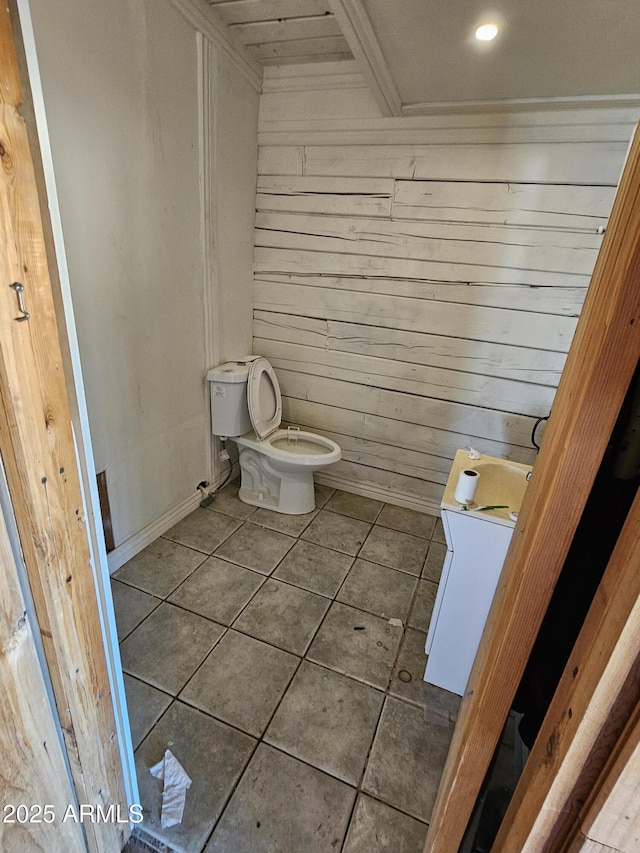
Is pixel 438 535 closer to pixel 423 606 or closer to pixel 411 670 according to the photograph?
pixel 423 606

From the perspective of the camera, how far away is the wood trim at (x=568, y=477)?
46 cm

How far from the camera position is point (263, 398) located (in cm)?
253

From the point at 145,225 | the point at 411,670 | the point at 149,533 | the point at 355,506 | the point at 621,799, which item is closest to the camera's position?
the point at 621,799

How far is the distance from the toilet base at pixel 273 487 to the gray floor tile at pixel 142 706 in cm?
120

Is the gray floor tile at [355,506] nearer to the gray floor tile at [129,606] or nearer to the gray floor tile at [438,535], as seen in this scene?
the gray floor tile at [438,535]

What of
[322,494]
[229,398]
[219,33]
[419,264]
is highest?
[219,33]

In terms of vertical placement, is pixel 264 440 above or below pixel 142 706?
above

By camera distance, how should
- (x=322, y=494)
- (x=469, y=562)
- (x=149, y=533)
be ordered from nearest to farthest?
(x=469, y=562) → (x=149, y=533) → (x=322, y=494)

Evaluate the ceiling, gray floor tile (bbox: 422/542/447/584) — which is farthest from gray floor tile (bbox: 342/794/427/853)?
the ceiling

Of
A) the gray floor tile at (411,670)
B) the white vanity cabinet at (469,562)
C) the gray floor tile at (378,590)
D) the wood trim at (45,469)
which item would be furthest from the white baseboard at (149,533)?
the white vanity cabinet at (469,562)

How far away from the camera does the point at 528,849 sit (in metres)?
0.53

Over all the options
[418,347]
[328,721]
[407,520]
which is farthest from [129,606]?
[418,347]

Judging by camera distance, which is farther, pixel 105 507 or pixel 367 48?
pixel 105 507

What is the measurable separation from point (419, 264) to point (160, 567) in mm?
2081
